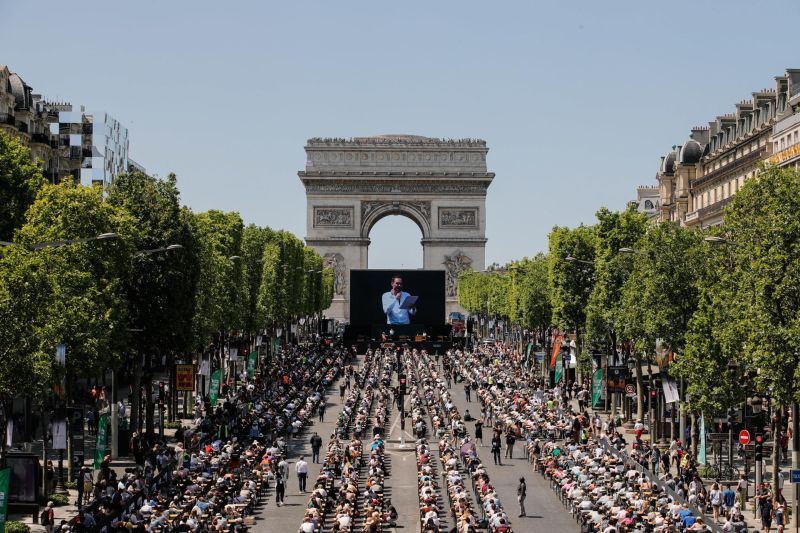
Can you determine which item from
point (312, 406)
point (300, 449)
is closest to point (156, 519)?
point (300, 449)

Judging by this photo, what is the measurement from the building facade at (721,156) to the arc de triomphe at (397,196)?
208ft

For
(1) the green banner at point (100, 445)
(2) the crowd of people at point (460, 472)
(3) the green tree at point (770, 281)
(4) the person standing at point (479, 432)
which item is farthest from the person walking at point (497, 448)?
(1) the green banner at point (100, 445)

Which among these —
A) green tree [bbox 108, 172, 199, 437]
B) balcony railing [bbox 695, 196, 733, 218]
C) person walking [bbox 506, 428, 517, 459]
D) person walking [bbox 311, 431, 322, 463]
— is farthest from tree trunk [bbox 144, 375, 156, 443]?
balcony railing [bbox 695, 196, 733, 218]

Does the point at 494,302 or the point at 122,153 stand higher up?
the point at 122,153

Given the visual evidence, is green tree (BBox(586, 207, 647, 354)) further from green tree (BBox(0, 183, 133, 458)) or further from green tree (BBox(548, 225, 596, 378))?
green tree (BBox(0, 183, 133, 458))

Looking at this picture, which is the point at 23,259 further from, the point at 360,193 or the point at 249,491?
the point at 360,193

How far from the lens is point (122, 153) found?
6594 inches

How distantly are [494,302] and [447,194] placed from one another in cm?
4962

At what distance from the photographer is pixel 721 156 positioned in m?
102

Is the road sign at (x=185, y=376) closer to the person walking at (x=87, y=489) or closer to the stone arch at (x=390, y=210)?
the person walking at (x=87, y=489)

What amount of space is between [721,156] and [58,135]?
58.8m

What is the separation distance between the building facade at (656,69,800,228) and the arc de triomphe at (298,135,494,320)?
208ft

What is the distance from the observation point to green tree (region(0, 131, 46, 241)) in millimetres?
59438

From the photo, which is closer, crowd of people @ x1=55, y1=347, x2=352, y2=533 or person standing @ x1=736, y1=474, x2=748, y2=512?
crowd of people @ x1=55, y1=347, x2=352, y2=533
